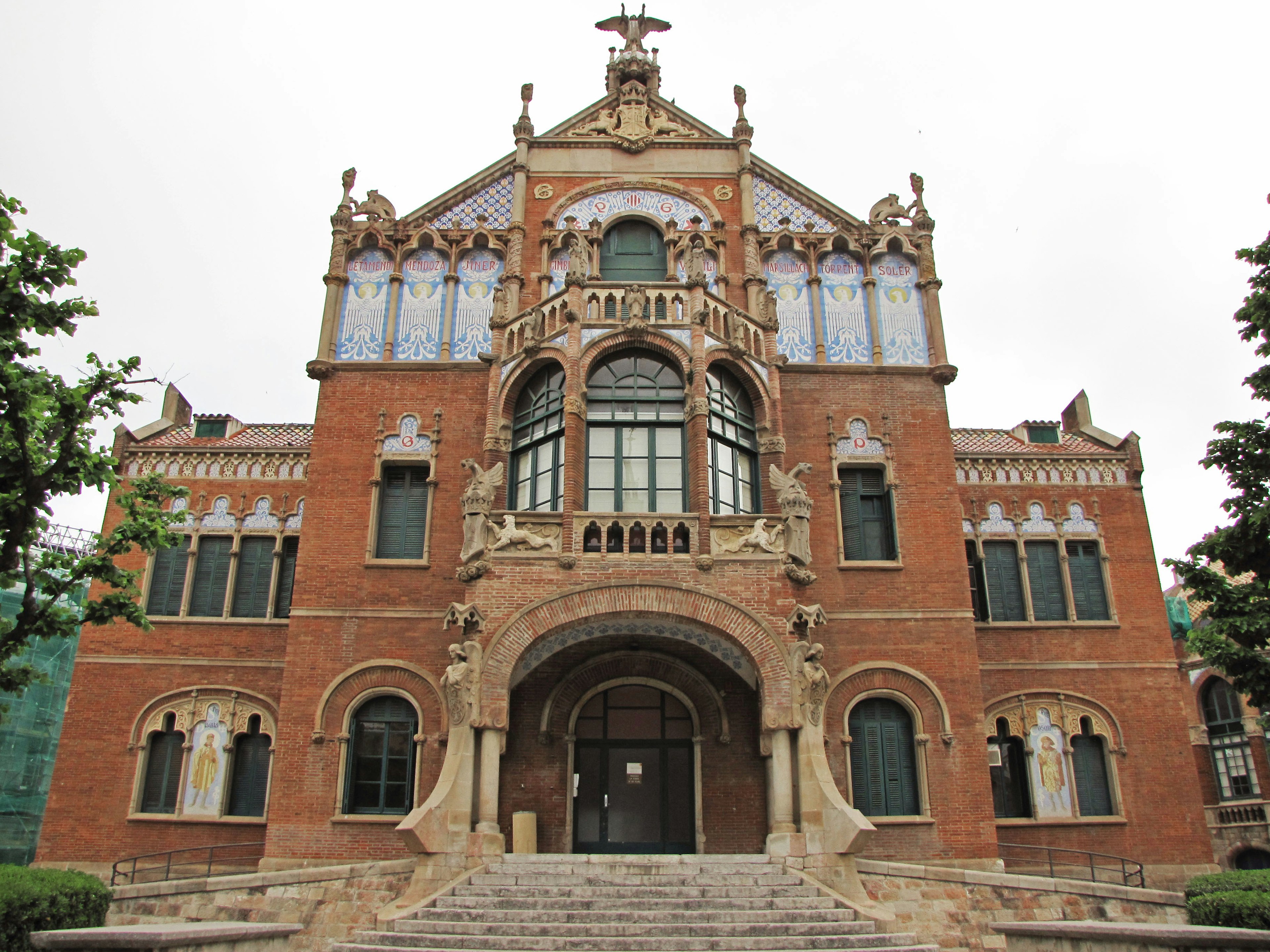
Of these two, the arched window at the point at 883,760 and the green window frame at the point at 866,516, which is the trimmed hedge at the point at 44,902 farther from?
the green window frame at the point at 866,516

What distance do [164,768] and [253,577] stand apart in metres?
4.26

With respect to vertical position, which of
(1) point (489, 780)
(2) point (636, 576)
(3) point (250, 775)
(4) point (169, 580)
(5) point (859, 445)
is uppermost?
(5) point (859, 445)

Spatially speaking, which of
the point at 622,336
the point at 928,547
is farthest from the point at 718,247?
the point at 928,547

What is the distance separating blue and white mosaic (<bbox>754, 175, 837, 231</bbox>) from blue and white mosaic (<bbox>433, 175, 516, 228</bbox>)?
5.41m

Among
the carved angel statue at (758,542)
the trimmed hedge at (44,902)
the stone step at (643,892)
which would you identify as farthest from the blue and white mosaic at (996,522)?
the trimmed hedge at (44,902)

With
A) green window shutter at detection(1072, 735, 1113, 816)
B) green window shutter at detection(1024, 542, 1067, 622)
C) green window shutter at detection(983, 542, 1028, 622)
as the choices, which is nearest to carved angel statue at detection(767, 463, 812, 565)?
green window shutter at detection(983, 542, 1028, 622)

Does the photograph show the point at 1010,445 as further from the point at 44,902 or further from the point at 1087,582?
the point at 44,902

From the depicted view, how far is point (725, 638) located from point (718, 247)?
9133mm

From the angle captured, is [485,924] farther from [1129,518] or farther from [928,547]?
[1129,518]

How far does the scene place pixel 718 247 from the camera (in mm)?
21484

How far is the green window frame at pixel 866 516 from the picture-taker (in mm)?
19453

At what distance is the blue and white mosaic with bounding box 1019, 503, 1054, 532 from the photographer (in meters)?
22.8

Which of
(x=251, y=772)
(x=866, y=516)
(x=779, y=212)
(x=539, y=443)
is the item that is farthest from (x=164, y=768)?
(x=779, y=212)

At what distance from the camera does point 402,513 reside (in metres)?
19.7
